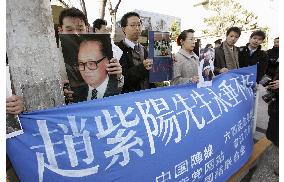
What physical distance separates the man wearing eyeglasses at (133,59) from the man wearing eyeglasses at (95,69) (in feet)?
1.84

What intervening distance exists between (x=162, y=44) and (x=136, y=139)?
47.1 inches

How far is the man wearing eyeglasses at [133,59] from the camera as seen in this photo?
2.79 meters

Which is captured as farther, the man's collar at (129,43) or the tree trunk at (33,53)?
the man's collar at (129,43)

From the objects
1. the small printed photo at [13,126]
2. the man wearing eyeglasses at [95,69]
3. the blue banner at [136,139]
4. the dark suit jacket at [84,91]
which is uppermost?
the man wearing eyeglasses at [95,69]

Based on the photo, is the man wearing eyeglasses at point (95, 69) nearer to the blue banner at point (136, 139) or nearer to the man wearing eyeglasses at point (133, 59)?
the blue banner at point (136, 139)

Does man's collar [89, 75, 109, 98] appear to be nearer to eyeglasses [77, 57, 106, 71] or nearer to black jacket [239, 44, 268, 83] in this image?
eyeglasses [77, 57, 106, 71]

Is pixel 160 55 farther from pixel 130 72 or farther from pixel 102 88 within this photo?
pixel 102 88

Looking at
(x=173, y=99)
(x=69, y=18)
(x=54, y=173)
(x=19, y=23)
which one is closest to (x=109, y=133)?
(x=54, y=173)

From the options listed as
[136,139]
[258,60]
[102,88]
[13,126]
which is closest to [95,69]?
[102,88]

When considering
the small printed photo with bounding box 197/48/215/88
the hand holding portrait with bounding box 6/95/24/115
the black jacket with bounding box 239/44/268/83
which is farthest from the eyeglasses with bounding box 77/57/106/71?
the black jacket with bounding box 239/44/268/83

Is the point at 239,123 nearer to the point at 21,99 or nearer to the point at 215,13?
the point at 21,99

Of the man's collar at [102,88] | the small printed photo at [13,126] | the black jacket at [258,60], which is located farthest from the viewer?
the black jacket at [258,60]

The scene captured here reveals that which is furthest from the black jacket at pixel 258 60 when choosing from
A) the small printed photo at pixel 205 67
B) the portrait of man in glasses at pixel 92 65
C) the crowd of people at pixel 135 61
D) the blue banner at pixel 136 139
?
the portrait of man in glasses at pixel 92 65

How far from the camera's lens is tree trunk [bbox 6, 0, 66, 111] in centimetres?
181
